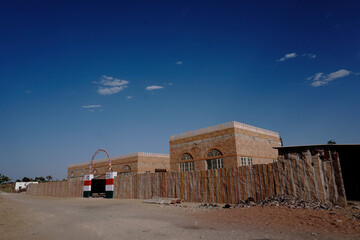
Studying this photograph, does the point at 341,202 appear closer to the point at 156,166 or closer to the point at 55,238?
the point at 55,238

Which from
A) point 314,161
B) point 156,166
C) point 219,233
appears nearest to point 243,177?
point 314,161

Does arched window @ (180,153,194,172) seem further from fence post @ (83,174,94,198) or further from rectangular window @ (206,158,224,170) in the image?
fence post @ (83,174,94,198)

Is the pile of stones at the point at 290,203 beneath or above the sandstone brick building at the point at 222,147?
beneath

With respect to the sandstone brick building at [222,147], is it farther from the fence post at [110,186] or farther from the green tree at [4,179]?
the green tree at [4,179]

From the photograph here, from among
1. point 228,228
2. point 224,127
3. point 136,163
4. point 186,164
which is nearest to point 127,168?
point 136,163

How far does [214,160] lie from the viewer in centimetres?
2238

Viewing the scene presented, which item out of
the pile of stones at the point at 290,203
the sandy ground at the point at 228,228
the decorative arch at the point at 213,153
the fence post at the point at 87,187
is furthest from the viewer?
the fence post at the point at 87,187

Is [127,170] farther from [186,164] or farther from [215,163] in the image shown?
[215,163]

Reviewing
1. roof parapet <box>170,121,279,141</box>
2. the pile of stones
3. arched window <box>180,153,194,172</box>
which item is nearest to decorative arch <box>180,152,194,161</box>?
arched window <box>180,153,194,172</box>

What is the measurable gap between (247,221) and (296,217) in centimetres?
142

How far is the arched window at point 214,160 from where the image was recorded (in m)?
21.9

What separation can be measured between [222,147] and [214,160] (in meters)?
1.54

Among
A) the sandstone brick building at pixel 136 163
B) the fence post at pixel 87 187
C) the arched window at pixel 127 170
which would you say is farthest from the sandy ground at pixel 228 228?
the arched window at pixel 127 170

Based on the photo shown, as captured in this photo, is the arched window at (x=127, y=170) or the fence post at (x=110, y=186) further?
the arched window at (x=127, y=170)
